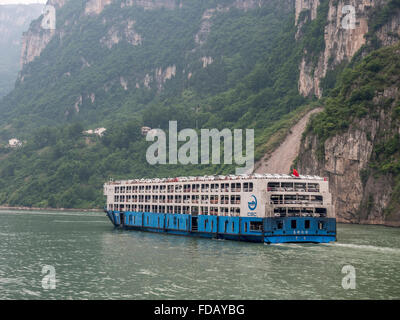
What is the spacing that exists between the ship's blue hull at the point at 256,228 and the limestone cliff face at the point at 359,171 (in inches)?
2159

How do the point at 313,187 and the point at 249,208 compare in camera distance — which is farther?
the point at 313,187

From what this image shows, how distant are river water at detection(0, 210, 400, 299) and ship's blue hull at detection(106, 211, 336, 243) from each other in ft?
5.83

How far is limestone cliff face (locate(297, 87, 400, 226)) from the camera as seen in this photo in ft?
453

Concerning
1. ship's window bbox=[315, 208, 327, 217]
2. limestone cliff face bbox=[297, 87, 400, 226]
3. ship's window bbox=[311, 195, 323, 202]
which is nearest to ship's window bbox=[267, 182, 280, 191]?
ship's window bbox=[311, 195, 323, 202]

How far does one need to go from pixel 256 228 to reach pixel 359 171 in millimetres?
69933

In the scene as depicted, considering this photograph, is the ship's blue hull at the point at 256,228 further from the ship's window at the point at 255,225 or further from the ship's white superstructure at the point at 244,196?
the ship's white superstructure at the point at 244,196

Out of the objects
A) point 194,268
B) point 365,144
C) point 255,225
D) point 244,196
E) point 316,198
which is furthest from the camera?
point 365,144

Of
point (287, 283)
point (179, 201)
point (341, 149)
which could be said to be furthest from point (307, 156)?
point (287, 283)

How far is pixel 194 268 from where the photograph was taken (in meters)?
62.6

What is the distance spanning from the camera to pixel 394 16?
18512cm

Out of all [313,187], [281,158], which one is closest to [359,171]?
[281,158]

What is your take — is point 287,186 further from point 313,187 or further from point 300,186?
point 313,187
